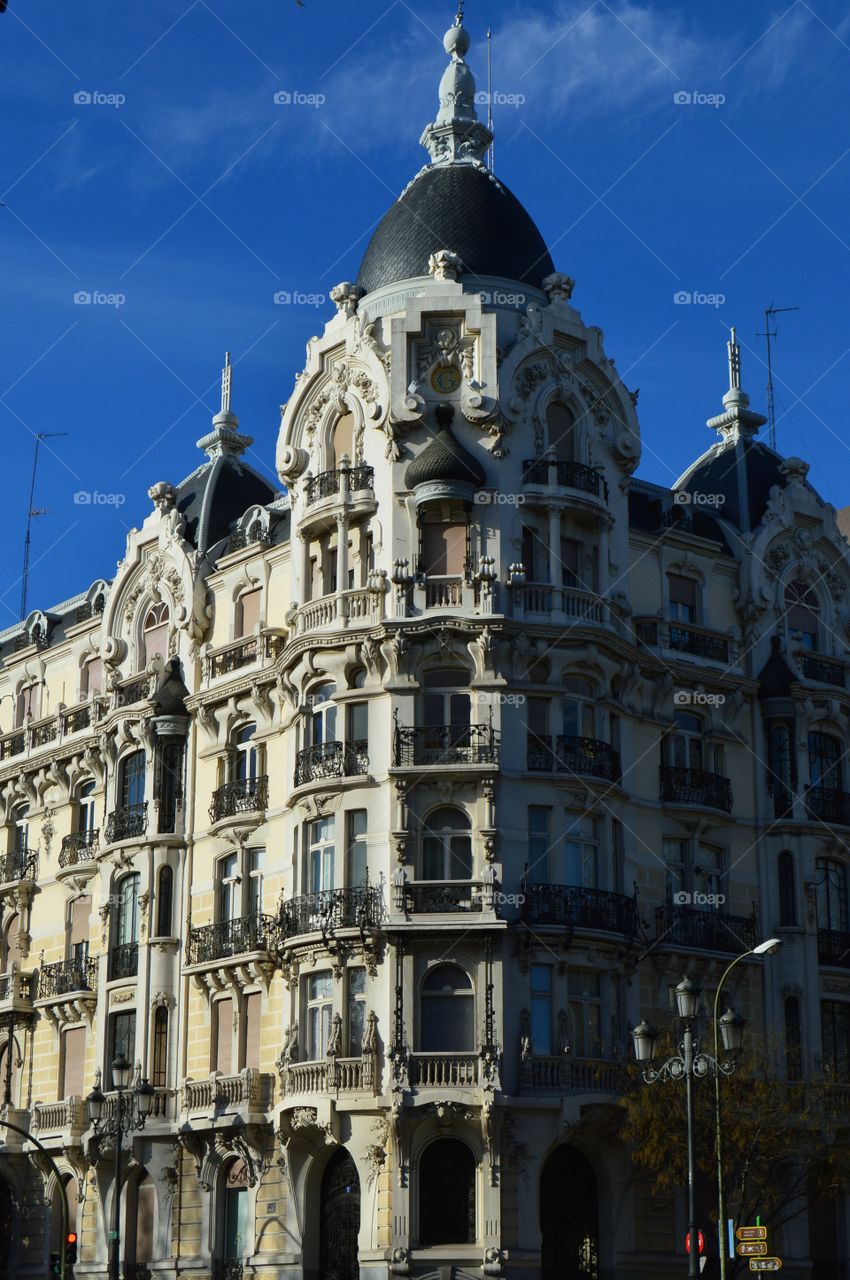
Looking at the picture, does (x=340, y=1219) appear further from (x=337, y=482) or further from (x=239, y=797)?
(x=337, y=482)

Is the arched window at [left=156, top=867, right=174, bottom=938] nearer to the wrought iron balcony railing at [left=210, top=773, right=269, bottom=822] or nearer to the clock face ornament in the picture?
the wrought iron balcony railing at [left=210, top=773, right=269, bottom=822]

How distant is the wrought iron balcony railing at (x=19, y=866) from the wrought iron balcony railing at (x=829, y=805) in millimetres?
24561

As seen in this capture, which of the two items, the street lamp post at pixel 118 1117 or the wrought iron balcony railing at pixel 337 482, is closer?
the street lamp post at pixel 118 1117

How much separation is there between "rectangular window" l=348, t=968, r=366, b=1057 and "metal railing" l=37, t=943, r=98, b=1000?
1253 centimetres

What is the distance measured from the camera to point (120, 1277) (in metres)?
56.1

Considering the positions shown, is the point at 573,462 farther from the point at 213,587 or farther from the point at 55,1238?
the point at 55,1238

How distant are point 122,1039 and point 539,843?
48.6ft

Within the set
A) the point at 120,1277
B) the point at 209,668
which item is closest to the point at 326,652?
the point at 209,668

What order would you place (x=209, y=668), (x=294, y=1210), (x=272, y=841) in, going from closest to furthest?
(x=294, y=1210) → (x=272, y=841) → (x=209, y=668)

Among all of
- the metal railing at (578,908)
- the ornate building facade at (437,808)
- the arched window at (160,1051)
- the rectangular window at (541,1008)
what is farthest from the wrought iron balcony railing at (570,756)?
the arched window at (160,1051)

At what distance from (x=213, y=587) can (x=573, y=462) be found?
39.6 ft

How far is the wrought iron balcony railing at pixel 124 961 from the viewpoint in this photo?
2323 inches

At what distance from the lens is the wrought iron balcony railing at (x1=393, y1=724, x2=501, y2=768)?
51438 millimetres

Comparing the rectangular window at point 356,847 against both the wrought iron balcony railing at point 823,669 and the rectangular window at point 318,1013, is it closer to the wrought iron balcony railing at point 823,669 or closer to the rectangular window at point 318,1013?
the rectangular window at point 318,1013
